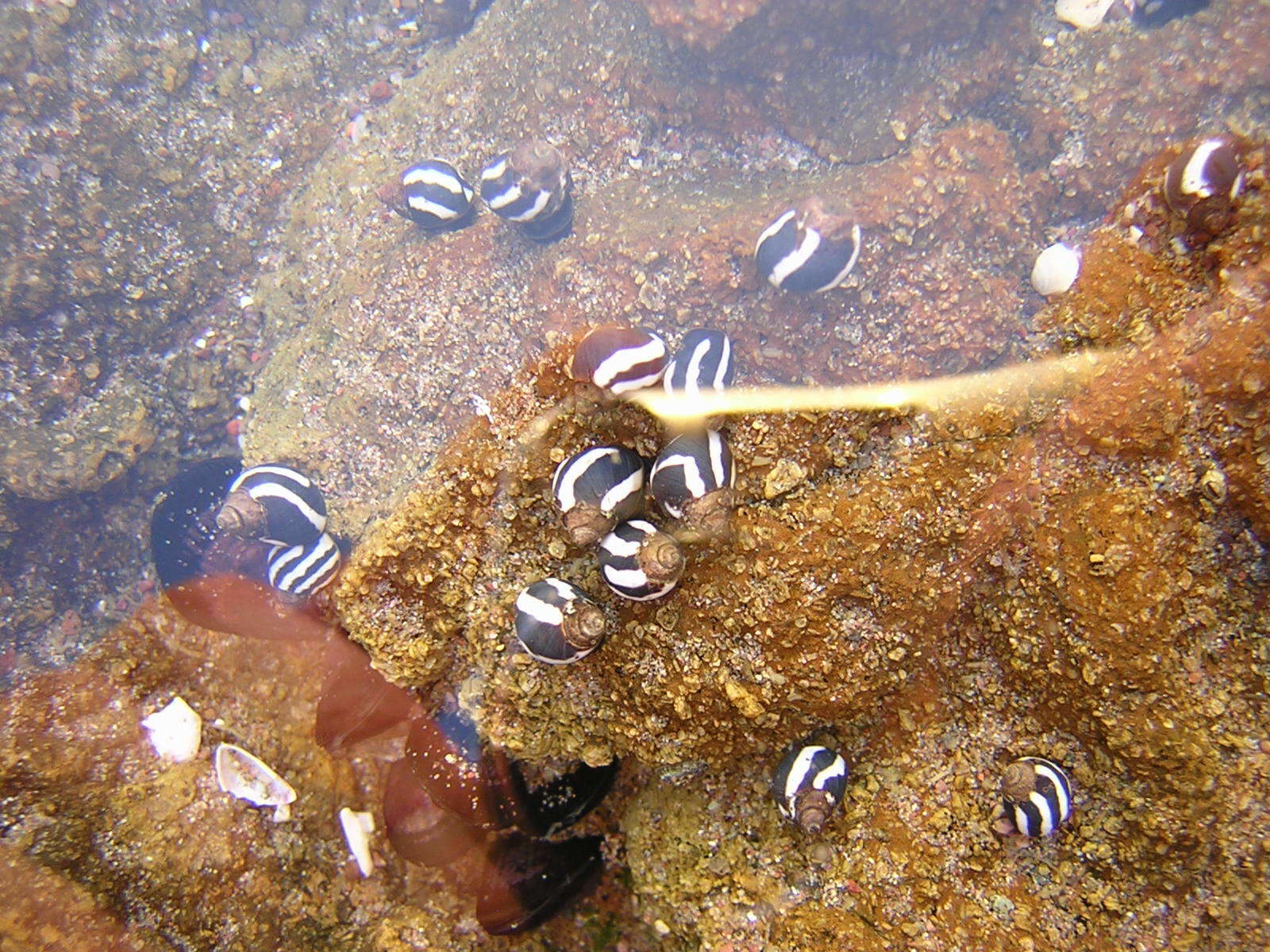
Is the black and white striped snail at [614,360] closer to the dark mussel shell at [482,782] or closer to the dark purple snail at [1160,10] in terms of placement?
the dark mussel shell at [482,782]

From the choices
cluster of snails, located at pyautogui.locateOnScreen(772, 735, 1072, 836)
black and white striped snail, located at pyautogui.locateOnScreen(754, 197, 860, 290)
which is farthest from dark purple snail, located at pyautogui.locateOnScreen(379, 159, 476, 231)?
cluster of snails, located at pyautogui.locateOnScreen(772, 735, 1072, 836)

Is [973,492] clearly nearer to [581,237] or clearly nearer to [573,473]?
[573,473]

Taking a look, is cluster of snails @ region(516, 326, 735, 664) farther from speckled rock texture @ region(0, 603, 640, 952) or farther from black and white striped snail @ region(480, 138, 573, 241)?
black and white striped snail @ region(480, 138, 573, 241)

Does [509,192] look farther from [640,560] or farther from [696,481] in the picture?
[640,560]

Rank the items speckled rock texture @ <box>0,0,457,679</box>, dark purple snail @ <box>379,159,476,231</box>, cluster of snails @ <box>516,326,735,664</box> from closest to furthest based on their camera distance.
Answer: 1. cluster of snails @ <box>516,326,735,664</box>
2. dark purple snail @ <box>379,159,476,231</box>
3. speckled rock texture @ <box>0,0,457,679</box>

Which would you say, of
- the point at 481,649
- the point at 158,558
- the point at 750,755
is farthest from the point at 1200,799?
the point at 158,558

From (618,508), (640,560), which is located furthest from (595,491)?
(640,560)
